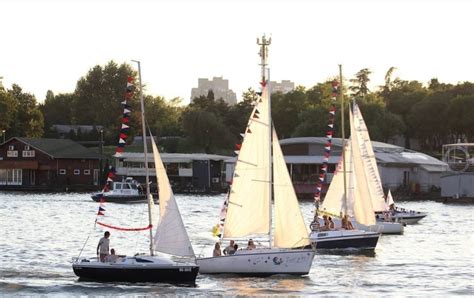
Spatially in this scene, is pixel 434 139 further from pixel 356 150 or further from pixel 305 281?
pixel 305 281

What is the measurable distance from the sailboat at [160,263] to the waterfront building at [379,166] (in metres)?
103

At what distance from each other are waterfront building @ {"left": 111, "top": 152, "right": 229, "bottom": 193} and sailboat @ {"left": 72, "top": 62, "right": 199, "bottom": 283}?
118272mm

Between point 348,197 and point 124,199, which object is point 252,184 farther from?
point 124,199

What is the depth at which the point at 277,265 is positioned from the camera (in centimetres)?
5053

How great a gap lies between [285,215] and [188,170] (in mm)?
119131

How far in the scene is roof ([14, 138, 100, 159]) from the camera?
167 meters

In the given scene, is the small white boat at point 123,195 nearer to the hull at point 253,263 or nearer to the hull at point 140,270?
the hull at point 253,263

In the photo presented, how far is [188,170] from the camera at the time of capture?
17050 centimetres

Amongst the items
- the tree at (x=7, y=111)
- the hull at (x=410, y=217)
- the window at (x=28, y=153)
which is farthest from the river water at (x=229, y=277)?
the tree at (x=7, y=111)

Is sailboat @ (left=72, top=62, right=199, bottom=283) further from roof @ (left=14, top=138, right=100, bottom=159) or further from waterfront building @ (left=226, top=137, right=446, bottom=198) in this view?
roof @ (left=14, top=138, right=100, bottom=159)

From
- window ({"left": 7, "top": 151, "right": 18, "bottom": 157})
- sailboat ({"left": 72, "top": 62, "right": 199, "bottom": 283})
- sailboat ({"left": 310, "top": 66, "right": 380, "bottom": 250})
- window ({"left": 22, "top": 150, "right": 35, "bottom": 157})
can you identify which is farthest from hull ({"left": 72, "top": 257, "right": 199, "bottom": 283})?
window ({"left": 7, "top": 151, "right": 18, "bottom": 157})

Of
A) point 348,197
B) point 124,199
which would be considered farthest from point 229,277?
point 124,199

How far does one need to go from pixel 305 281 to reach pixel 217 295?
630 cm

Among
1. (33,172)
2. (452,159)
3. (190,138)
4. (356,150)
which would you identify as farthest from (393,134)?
(356,150)
